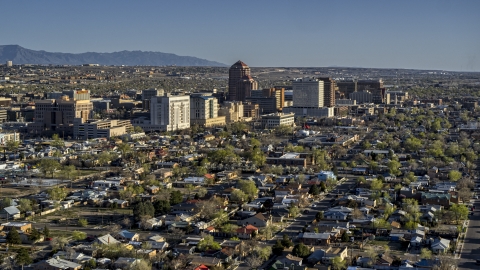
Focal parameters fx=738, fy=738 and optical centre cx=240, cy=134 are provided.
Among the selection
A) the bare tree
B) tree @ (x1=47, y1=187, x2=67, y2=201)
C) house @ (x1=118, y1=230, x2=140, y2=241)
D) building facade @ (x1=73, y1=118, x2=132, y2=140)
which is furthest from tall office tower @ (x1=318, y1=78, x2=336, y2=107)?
the bare tree

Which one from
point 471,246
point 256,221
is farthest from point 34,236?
point 471,246

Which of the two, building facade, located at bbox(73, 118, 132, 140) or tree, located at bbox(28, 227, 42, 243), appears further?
building facade, located at bbox(73, 118, 132, 140)

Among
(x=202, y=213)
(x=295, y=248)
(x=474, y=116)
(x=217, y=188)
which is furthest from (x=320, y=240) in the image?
(x=474, y=116)

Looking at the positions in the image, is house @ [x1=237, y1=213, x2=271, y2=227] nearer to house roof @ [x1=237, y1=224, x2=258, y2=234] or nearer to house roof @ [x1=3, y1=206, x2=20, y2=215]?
house roof @ [x1=237, y1=224, x2=258, y2=234]

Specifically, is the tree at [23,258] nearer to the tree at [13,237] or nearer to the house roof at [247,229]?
the tree at [13,237]

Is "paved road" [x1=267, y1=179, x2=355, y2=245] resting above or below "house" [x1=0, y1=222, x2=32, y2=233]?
below
